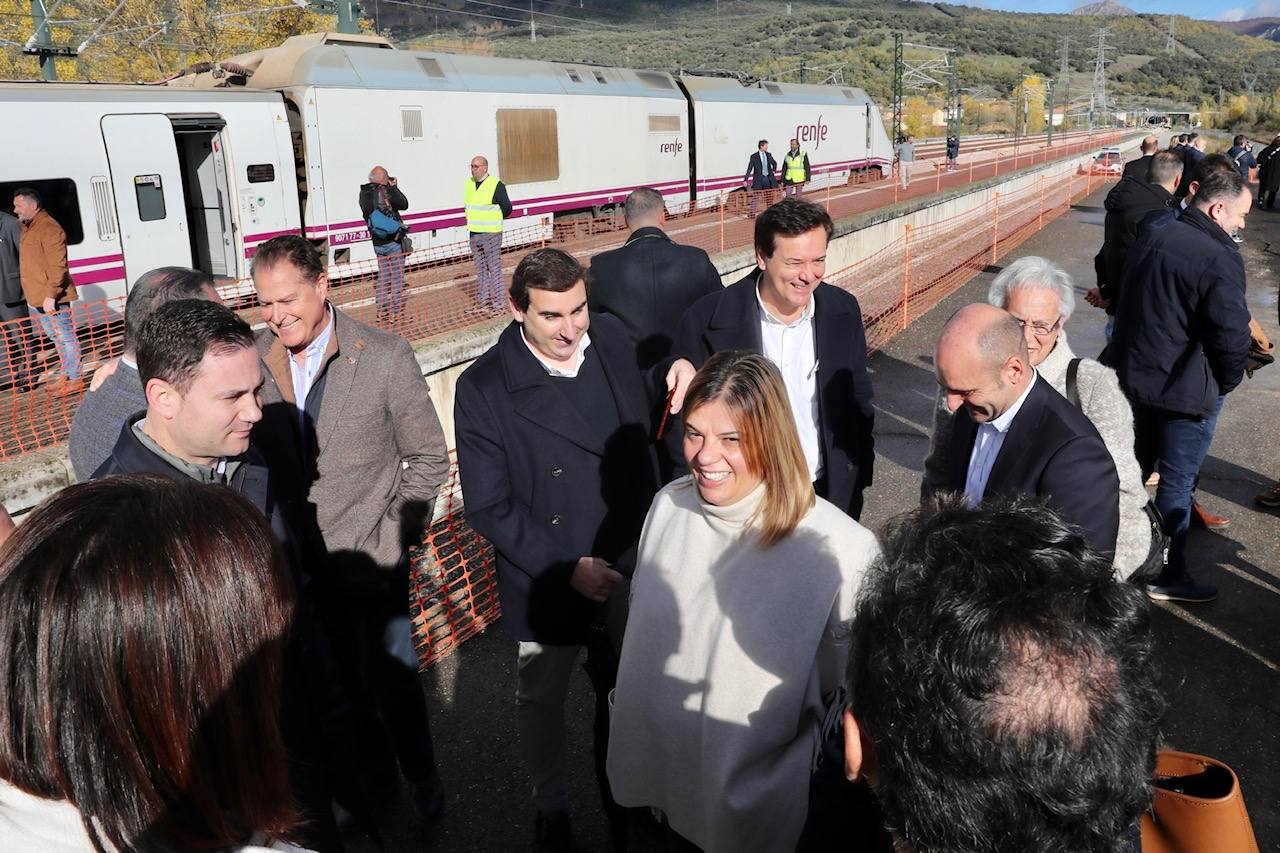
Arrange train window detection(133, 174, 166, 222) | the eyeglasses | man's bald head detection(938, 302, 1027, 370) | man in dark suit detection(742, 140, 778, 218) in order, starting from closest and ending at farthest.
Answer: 1. man's bald head detection(938, 302, 1027, 370)
2. the eyeglasses
3. train window detection(133, 174, 166, 222)
4. man in dark suit detection(742, 140, 778, 218)

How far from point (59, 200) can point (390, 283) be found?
4.06 m

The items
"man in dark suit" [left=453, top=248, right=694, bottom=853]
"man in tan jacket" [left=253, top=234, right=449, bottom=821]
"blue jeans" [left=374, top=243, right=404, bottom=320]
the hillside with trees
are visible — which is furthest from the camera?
the hillside with trees

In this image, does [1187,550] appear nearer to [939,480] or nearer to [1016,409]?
[939,480]

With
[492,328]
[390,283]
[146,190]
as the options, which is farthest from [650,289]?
[146,190]

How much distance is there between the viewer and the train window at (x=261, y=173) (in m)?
13.4

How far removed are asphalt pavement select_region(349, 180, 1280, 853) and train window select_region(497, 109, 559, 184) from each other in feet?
42.7

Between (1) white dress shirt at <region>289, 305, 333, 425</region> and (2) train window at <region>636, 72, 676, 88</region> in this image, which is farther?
(2) train window at <region>636, 72, 676, 88</region>

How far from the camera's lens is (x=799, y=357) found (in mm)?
3758

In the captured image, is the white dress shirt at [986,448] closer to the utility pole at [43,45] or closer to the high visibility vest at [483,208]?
the high visibility vest at [483,208]

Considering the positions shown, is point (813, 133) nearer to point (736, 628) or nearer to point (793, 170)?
point (793, 170)

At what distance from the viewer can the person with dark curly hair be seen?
111 cm

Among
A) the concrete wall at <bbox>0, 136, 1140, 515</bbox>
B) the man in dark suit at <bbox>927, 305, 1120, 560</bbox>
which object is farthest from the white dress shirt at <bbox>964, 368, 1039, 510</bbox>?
the concrete wall at <bbox>0, 136, 1140, 515</bbox>

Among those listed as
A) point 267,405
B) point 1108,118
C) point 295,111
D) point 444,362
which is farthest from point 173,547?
point 1108,118

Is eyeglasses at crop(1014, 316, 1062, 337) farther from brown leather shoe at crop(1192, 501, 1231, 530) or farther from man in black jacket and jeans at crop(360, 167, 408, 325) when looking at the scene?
man in black jacket and jeans at crop(360, 167, 408, 325)
